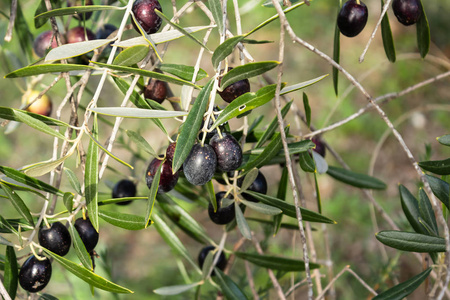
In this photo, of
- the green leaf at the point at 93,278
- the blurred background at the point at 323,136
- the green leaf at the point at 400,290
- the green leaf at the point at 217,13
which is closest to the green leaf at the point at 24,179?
the green leaf at the point at 93,278

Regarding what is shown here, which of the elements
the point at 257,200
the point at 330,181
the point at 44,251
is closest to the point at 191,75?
the point at 257,200

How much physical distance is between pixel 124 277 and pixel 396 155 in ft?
7.01

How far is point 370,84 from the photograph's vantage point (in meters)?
3.93

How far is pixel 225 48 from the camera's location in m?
0.85

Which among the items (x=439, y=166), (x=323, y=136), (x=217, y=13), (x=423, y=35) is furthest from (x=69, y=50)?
(x=323, y=136)

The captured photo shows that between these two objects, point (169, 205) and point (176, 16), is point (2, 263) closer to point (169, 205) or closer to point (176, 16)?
point (169, 205)

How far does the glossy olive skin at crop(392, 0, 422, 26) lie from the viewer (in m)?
1.13

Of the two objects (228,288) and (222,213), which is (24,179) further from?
(228,288)

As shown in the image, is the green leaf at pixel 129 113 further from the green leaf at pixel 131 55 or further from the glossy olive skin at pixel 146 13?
the glossy olive skin at pixel 146 13

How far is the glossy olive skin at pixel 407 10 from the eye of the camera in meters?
1.13

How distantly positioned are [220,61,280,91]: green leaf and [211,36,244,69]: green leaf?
1.2 inches

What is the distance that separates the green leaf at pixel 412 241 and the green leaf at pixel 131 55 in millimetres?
580

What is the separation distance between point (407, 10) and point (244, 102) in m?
0.51

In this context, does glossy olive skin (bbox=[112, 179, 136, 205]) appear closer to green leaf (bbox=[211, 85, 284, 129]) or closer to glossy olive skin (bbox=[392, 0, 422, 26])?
green leaf (bbox=[211, 85, 284, 129])
